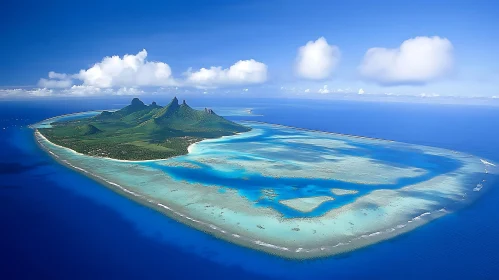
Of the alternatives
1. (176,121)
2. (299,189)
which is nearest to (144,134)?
(176,121)

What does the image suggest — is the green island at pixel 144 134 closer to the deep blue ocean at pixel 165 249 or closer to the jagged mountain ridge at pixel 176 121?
the jagged mountain ridge at pixel 176 121

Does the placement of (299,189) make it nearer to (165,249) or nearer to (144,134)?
(165,249)

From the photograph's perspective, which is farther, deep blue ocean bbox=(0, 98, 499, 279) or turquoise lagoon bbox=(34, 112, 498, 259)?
turquoise lagoon bbox=(34, 112, 498, 259)

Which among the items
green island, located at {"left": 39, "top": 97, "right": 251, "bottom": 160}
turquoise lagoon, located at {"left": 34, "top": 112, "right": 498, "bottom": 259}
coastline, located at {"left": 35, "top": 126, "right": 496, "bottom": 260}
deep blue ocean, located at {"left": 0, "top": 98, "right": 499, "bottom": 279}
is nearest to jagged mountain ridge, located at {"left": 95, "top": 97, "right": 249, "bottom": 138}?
green island, located at {"left": 39, "top": 97, "right": 251, "bottom": 160}

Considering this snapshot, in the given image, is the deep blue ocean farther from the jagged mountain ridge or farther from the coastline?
the jagged mountain ridge

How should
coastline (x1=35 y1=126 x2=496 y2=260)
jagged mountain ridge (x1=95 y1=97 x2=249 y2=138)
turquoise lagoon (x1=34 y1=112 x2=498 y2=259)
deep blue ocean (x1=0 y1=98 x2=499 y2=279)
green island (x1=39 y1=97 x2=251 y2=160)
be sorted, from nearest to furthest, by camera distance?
deep blue ocean (x1=0 y1=98 x2=499 y2=279) < coastline (x1=35 y1=126 x2=496 y2=260) < turquoise lagoon (x1=34 y1=112 x2=498 y2=259) < green island (x1=39 y1=97 x2=251 y2=160) < jagged mountain ridge (x1=95 y1=97 x2=249 y2=138)
